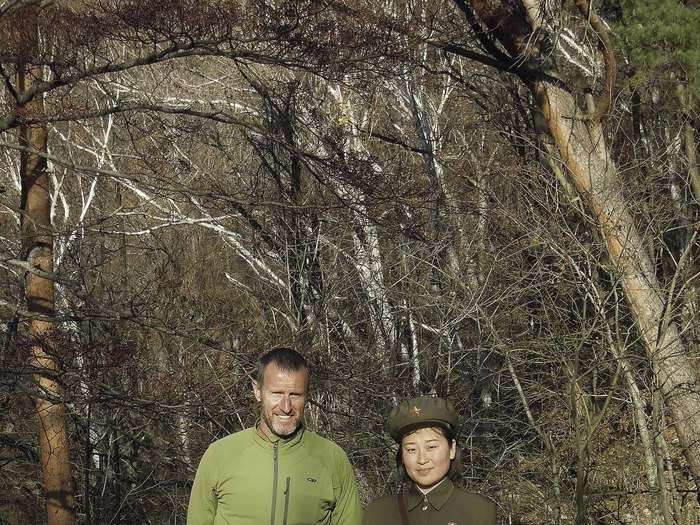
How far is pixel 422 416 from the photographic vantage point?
9.02ft

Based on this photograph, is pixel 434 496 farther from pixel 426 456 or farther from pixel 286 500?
pixel 286 500

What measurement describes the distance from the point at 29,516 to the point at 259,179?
18.2 ft

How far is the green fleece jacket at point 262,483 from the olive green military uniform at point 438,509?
333 mm

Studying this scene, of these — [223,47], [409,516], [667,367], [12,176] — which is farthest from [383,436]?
[12,176]

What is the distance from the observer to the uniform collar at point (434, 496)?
108 inches

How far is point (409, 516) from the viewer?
274 cm

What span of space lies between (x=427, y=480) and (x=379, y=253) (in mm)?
9276

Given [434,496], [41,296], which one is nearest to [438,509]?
[434,496]

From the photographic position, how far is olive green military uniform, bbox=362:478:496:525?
2.71 meters

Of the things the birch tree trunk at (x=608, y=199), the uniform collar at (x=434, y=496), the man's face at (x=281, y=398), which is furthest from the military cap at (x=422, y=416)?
the birch tree trunk at (x=608, y=199)

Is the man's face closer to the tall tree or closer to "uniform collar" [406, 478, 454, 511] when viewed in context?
"uniform collar" [406, 478, 454, 511]

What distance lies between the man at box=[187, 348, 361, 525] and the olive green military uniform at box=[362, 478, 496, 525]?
336mm

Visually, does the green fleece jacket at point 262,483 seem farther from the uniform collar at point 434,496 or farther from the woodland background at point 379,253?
the woodland background at point 379,253

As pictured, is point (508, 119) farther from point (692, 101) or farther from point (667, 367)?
point (667, 367)
